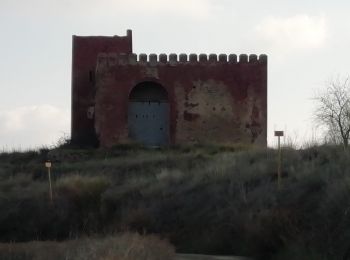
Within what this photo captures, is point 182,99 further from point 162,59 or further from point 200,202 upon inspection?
point 200,202

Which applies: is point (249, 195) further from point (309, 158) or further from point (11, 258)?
point (11, 258)

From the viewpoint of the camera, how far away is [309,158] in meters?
27.0

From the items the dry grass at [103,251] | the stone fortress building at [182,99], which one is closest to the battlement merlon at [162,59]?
the stone fortress building at [182,99]

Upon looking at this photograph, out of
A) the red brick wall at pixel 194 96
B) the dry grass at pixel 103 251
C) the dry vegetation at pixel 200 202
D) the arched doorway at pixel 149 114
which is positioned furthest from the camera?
the arched doorway at pixel 149 114

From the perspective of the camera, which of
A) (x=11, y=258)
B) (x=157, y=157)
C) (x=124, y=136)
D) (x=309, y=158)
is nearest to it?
(x=11, y=258)

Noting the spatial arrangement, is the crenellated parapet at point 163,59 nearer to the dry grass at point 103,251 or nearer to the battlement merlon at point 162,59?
the battlement merlon at point 162,59

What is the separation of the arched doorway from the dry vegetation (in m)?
4.21

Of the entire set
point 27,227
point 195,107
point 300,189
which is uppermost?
point 195,107

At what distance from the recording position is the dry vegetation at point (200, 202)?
770 inches

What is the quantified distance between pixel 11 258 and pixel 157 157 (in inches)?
899

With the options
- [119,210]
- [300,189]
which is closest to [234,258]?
[300,189]

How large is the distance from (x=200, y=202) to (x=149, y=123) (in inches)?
782

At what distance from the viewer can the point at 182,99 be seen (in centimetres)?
4556

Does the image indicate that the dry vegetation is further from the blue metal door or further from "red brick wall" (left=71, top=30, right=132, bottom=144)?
"red brick wall" (left=71, top=30, right=132, bottom=144)
